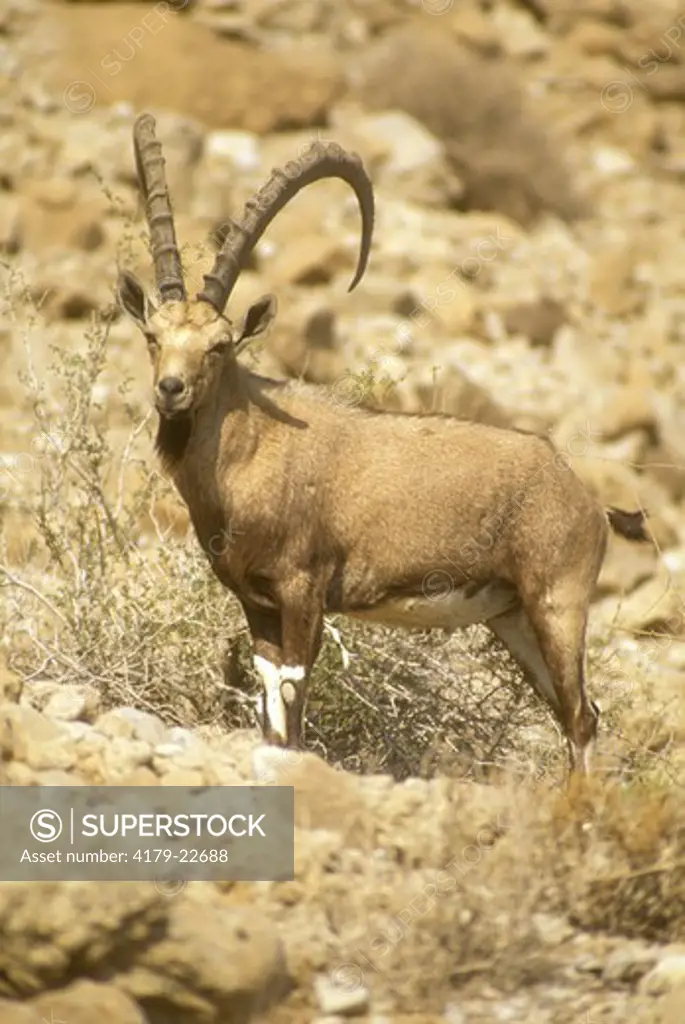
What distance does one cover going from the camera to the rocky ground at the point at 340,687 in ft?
23.1

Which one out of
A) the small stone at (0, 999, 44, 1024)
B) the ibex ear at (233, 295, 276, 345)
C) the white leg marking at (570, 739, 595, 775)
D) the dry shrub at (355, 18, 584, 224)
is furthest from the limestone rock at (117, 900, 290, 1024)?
the dry shrub at (355, 18, 584, 224)

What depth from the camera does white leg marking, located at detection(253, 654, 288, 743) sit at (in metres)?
8.89

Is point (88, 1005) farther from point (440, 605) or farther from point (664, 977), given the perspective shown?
point (440, 605)

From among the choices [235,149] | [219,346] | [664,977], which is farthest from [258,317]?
[235,149]

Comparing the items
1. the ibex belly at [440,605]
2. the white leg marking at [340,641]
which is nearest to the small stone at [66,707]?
the ibex belly at [440,605]

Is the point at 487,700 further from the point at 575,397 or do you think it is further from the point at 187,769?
the point at 575,397

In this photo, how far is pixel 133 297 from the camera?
9133mm

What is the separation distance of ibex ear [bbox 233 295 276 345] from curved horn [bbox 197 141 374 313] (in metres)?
Result: 0.14

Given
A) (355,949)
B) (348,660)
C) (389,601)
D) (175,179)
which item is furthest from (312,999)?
(175,179)

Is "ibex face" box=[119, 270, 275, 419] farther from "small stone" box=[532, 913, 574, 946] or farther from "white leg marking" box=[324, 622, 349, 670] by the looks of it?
"small stone" box=[532, 913, 574, 946]

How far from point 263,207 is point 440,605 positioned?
2014mm

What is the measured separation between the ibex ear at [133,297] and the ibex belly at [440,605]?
1.66m

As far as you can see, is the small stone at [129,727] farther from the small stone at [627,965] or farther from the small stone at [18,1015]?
the small stone at [627,965]

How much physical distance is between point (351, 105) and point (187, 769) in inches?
907
